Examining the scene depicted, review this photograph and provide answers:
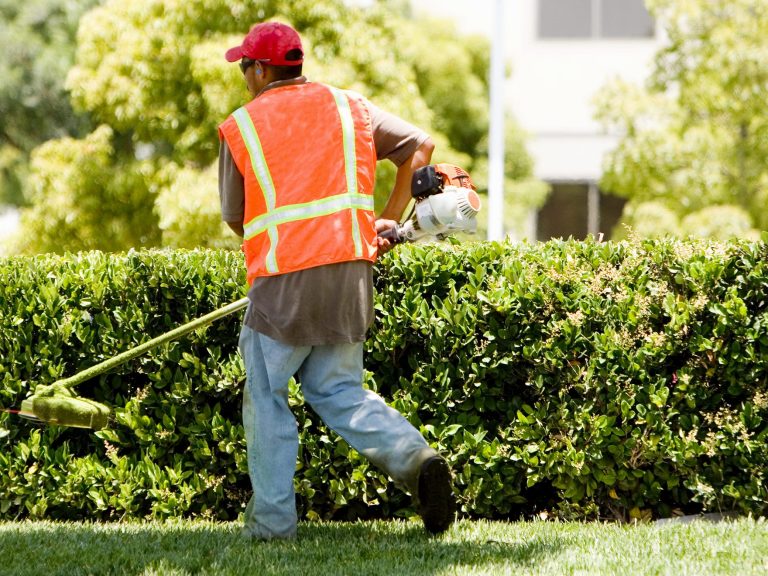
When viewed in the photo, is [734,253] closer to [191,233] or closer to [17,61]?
[191,233]

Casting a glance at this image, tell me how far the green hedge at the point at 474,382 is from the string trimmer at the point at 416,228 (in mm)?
463

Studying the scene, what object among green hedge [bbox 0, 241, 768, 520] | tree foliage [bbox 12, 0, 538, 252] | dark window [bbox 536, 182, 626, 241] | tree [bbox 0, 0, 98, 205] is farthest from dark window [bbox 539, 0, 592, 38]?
green hedge [bbox 0, 241, 768, 520]

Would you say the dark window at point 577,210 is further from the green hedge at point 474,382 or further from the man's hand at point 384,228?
the man's hand at point 384,228

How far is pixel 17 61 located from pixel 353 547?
18278 millimetres

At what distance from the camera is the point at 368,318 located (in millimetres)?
3842

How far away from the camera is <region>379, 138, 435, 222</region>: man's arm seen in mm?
3916

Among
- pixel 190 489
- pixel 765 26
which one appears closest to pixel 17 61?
pixel 765 26

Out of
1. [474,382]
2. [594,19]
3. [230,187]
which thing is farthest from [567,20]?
[230,187]

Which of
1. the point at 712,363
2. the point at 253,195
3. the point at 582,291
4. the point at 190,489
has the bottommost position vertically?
the point at 190,489

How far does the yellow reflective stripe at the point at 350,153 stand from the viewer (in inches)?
147

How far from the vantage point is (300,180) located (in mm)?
3691

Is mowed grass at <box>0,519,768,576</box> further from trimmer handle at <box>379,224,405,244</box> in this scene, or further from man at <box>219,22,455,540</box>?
trimmer handle at <box>379,224,405,244</box>

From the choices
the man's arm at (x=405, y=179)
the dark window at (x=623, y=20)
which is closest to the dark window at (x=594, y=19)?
the dark window at (x=623, y=20)

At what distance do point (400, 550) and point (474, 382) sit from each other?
104cm
